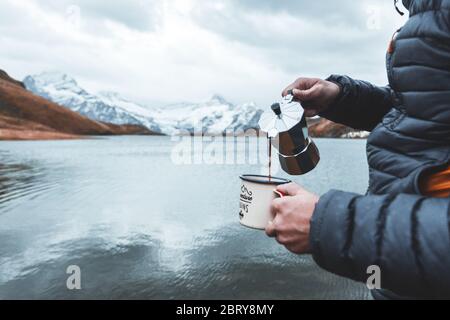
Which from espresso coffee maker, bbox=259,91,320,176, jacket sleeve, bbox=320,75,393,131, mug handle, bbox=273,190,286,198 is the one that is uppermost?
jacket sleeve, bbox=320,75,393,131

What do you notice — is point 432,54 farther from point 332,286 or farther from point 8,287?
point 8,287

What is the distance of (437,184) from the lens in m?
1.60

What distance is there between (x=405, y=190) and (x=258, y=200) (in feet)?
2.17

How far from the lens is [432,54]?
1801 millimetres

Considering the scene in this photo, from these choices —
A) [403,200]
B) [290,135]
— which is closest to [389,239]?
[403,200]

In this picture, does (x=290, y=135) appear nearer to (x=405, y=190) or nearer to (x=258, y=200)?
(x=258, y=200)

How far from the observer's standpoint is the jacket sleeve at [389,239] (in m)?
1.24

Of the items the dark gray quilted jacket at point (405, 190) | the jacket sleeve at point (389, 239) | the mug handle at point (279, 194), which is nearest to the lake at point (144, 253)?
the dark gray quilted jacket at point (405, 190)

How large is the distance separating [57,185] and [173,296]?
1356cm

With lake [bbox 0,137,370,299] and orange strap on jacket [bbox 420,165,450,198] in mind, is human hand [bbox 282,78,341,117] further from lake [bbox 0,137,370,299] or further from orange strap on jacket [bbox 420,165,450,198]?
lake [bbox 0,137,370,299]

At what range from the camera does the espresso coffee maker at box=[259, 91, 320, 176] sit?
80.0 inches

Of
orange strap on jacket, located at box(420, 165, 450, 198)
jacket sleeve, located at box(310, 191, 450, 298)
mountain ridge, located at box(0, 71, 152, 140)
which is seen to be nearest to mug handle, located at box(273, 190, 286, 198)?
jacket sleeve, located at box(310, 191, 450, 298)

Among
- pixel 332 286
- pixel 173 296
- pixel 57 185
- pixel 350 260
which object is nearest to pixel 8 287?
pixel 173 296
